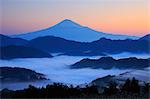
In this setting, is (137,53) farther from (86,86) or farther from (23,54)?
(23,54)

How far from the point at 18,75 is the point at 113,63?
92.4 inches

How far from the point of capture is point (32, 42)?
9.37 metres

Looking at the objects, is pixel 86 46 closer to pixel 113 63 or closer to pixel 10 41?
pixel 113 63

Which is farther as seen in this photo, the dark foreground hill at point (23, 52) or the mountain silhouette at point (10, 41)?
the dark foreground hill at point (23, 52)

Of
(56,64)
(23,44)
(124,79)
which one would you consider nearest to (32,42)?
(23,44)

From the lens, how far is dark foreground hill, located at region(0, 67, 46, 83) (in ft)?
28.4

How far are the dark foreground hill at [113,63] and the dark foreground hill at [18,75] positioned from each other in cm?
97

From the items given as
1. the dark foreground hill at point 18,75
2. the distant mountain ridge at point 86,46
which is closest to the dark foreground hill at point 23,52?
the distant mountain ridge at point 86,46

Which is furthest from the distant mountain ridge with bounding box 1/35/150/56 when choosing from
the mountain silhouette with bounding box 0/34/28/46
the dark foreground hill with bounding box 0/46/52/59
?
the dark foreground hill with bounding box 0/46/52/59

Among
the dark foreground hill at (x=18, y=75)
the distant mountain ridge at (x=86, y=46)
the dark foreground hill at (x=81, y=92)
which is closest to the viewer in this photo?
the dark foreground hill at (x=81, y=92)

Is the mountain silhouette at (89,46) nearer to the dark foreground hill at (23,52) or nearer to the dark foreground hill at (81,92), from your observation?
the dark foreground hill at (23,52)

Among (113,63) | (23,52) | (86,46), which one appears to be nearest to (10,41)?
→ (23,52)

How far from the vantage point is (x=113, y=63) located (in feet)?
31.9

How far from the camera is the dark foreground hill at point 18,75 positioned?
8671 millimetres
